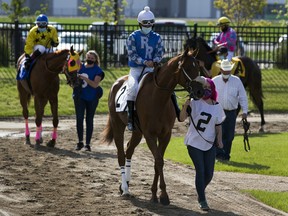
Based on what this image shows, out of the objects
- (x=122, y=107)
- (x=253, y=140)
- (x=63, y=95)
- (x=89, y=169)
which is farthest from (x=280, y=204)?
(x=63, y=95)

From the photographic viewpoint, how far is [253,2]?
1542 inches

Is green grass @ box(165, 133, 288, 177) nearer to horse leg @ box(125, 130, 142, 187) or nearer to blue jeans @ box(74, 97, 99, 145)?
blue jeans @ box(74, 97, 99, 145)

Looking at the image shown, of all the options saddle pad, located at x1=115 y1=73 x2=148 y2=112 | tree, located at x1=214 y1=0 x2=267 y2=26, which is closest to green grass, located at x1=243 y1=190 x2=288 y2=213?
saddle pad, located at x1=115 y1=73 x2=148 y2=112

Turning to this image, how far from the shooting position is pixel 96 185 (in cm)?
1405

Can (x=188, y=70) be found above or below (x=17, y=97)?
above

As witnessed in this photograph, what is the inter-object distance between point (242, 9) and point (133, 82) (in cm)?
2660

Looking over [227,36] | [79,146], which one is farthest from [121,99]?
[227,36]

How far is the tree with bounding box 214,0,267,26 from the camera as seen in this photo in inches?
1539

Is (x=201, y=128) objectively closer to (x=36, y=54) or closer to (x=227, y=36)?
(x=36, y=54)

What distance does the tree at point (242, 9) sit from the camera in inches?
1539

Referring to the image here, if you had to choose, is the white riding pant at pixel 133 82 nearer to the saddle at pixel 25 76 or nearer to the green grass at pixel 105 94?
the saddle at pixel 25 76

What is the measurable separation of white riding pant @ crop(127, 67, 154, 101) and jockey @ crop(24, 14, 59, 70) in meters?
5.90

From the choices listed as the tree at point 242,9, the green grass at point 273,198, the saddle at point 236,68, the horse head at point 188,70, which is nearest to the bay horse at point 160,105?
the horse head at point 188,70

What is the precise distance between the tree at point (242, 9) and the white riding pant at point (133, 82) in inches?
1016
